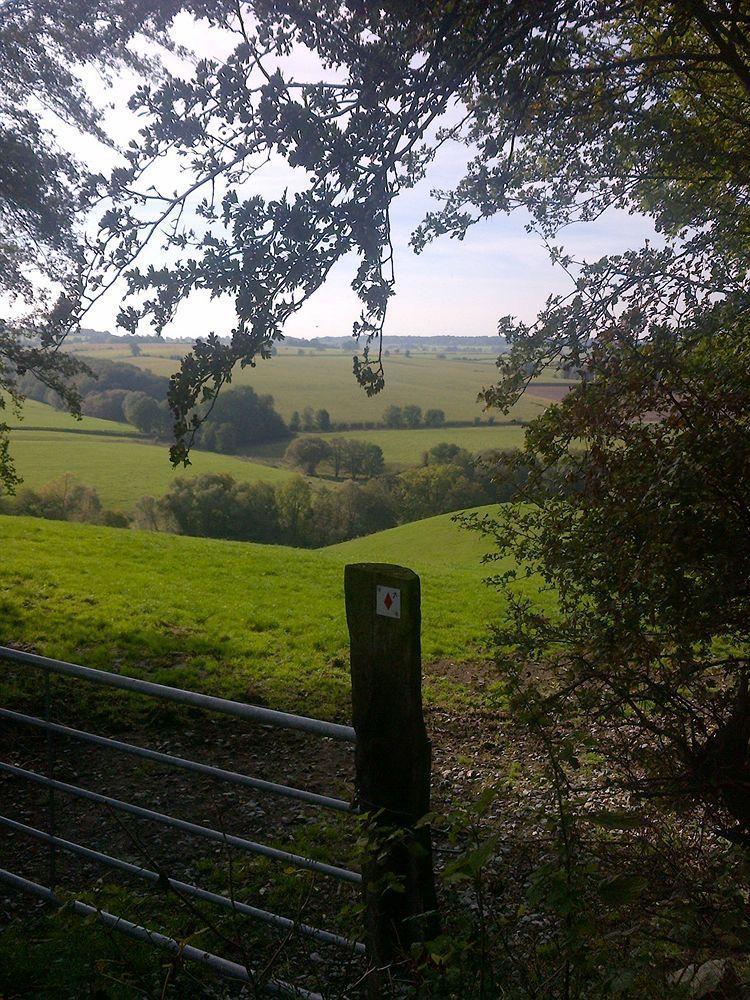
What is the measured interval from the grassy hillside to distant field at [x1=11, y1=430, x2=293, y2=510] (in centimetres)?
1105

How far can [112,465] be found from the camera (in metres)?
30.1

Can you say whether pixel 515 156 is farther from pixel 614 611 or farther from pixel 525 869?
pixel 525 869

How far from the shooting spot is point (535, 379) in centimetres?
616

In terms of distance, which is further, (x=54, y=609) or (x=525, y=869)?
(x=54, y=609)

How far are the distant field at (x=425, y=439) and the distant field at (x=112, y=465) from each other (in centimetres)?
403

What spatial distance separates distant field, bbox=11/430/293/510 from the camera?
29422 mm

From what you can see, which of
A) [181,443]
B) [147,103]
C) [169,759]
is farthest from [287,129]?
[169,759]

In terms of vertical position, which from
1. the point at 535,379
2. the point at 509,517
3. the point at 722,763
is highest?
the point at 535,379

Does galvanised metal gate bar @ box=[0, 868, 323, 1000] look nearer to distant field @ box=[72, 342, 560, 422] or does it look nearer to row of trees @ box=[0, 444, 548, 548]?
distant field @ box=[72, 342, 560, 422]

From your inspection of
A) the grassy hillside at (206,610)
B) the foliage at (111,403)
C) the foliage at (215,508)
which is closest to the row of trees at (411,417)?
the foliage at (215,508)

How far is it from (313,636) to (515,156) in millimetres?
6846

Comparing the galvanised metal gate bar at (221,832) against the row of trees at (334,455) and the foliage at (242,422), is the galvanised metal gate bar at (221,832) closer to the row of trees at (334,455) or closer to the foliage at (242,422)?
the foliage at (242,422)

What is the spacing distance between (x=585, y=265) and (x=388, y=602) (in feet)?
16.8

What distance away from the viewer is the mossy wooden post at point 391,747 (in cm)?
235
